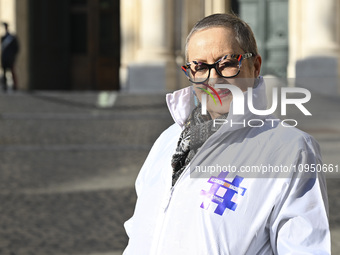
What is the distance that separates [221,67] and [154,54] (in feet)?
48.1

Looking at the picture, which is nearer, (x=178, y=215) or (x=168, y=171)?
(x=178, y=215)

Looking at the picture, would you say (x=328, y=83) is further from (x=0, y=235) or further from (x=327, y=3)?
(x=0, y=235)

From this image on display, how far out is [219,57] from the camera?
5.51 ft

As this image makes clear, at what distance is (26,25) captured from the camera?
57.3 feet

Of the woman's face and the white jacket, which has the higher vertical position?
the woman's face

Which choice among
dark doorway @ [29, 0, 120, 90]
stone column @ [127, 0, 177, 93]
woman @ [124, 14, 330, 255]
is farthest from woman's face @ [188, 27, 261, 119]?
dark doorway @ [29, 0, 120, 90]

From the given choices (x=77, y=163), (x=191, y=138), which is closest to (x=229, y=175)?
(x=191, y=138)

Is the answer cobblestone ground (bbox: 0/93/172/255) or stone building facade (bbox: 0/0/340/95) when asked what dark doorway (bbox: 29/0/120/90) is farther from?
cobblestone ground (bbox: 0/93/172/255)

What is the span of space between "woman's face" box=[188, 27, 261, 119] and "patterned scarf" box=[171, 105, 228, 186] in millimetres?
37

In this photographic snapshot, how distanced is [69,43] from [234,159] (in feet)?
60.2

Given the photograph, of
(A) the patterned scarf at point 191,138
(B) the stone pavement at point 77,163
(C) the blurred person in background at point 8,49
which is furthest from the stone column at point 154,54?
(A) the patterned scarf at point 191,138

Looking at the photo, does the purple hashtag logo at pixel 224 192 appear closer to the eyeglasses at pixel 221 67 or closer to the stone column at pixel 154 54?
the eyeglasses at pixel 221 67

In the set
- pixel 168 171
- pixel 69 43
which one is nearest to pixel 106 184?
pixel 168 171

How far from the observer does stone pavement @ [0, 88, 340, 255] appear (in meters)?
5.28
